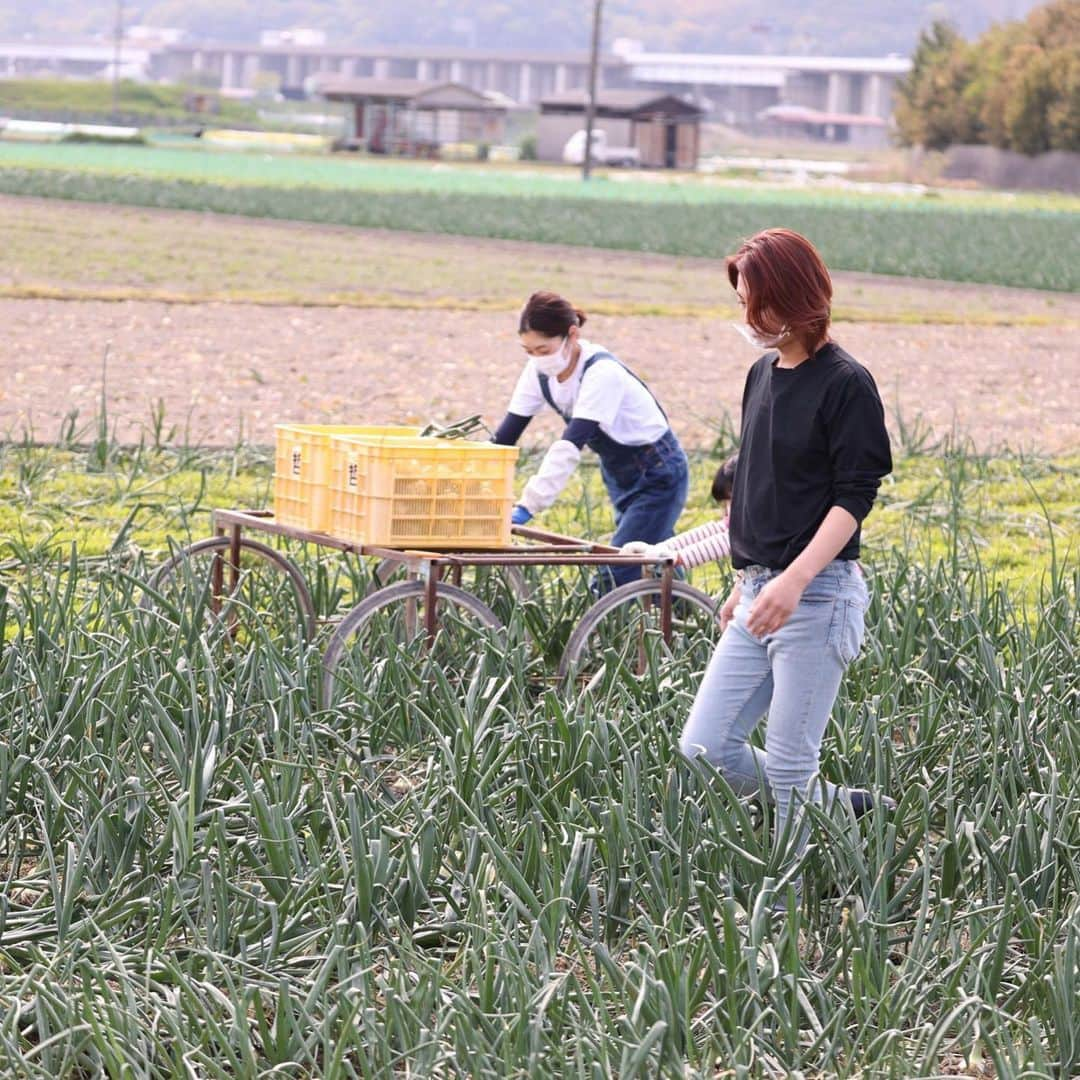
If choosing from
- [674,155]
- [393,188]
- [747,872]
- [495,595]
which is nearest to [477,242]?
[393,188]

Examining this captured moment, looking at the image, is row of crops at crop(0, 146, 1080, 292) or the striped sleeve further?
row of crops at crop(0, 146, 1080, 292)

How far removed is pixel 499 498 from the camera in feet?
19.2

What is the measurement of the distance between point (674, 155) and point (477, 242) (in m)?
55.2

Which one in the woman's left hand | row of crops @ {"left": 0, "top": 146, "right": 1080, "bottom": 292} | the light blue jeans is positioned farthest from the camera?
row of crops @ {"left": 0, "top": 146, "right": 1080, "bottom": 292}

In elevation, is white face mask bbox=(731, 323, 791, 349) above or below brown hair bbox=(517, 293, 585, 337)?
above

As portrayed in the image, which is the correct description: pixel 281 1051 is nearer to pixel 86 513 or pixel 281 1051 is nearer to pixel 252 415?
pixel 86 513

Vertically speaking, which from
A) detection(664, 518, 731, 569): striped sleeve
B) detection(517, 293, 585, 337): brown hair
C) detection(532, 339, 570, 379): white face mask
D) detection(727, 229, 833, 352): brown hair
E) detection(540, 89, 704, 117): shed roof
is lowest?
detection(664, 518, 731, 569): striped sleeve

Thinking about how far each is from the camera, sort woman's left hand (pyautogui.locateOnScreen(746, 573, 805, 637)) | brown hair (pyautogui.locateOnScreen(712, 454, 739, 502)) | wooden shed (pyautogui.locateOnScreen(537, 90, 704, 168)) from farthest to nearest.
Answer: wooden shed (pyautogui.locateOnScreen(537, 90, 704, 168))
brown hair (pyautogui.locateOnScreen(712, 454, 739, 502))
woman's left hand (pyautogui.locateOnScreen(746, 573, 805, 637))

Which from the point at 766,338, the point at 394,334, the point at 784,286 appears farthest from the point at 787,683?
the point at 394,334

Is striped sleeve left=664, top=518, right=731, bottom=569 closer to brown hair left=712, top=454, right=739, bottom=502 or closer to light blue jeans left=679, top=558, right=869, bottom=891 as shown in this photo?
brown hair left=712, top=454, right=739, bottom=502

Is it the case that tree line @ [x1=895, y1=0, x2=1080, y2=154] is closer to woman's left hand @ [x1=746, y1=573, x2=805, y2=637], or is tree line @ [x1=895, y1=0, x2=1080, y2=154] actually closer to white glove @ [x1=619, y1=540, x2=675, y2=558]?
white glove @ [x1=619, y1=540, x2=675, y2=558]

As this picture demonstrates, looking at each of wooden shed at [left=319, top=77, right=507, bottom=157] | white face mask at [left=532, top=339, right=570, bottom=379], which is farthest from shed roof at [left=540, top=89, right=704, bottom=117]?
white face mask at [left=532, top=339, right=570, bottom=379]

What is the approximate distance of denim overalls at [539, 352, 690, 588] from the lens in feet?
21.6

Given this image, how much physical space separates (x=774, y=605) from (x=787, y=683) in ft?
0.66
